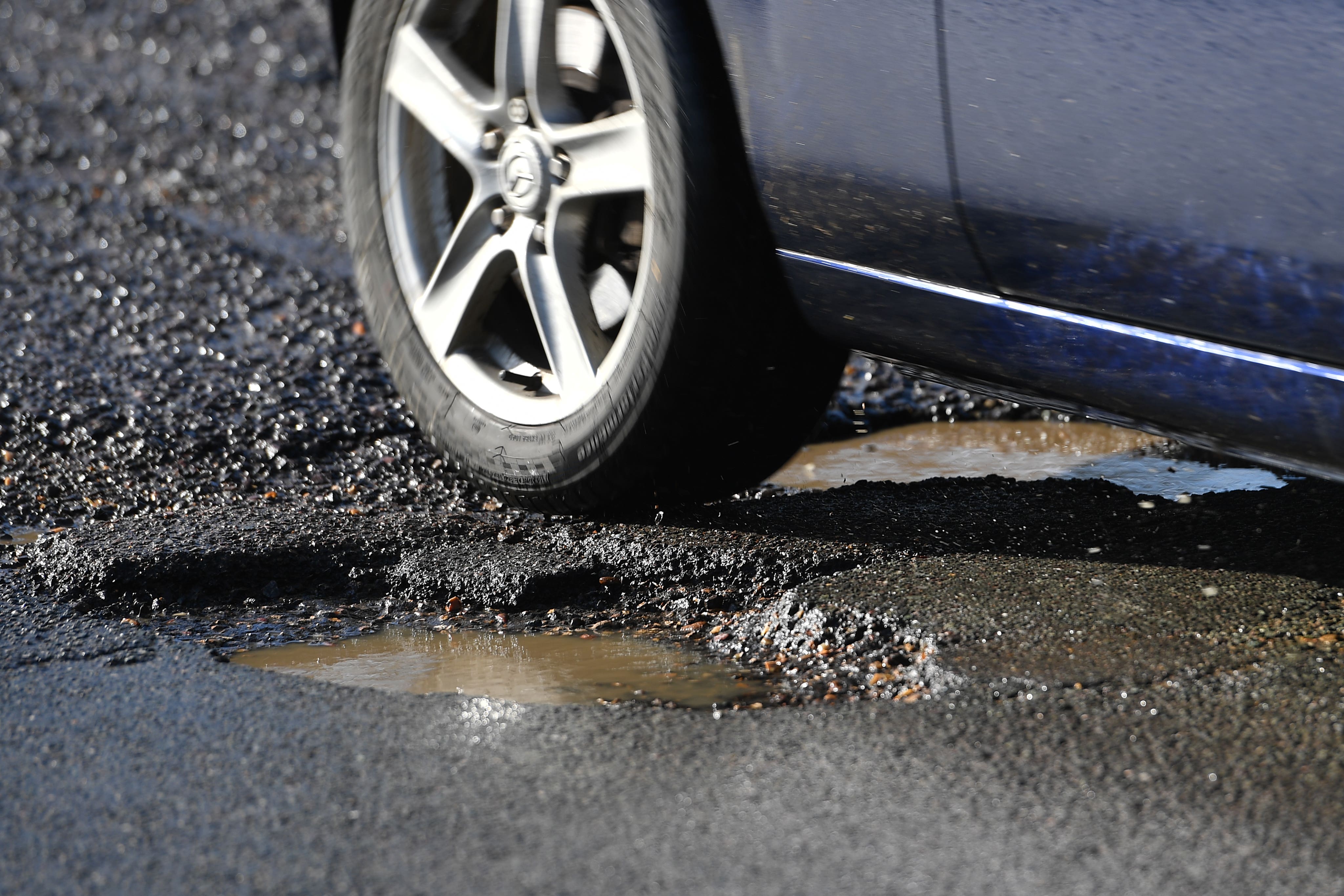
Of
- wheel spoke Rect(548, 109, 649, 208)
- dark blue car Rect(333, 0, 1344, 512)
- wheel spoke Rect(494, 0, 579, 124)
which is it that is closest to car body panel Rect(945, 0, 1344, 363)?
dark blue car Rect(333, 0, 1344, 512)

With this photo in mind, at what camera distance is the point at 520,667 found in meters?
2.13

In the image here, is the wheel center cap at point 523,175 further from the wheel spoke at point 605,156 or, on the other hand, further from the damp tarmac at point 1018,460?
the damp tarmac at point 1018,460

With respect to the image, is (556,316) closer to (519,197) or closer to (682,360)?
(519,197)

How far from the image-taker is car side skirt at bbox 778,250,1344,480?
1.75 meters

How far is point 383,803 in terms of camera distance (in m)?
1.68

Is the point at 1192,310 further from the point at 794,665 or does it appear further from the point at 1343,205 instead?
the point at 794,665

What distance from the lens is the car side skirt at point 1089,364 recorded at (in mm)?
1746

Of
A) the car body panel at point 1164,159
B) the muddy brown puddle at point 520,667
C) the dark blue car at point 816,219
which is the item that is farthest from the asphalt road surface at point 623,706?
the car body panel at point 1164,159

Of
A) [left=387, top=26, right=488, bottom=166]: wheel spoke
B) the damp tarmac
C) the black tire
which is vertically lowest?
the damp tarmac

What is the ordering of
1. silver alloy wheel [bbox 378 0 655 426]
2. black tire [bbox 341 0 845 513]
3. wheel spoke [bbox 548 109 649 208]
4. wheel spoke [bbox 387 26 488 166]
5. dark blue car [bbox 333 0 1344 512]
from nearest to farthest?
dark blue car [bbox 333 0 1344 512] < black tire [bbox 341 0 845 513] < wheel spoke [bbox 548 109 649 208] < silver alloy wheel [bbox 378 0 655 426] < wheel spoke [bbox 387 26 488 166]

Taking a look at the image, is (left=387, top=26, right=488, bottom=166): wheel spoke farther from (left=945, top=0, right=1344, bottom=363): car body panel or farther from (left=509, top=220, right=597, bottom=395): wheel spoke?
(left=945, top=0, right=1344, bottom=363): car body panel

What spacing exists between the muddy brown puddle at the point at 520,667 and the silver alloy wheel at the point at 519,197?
18.6 inches

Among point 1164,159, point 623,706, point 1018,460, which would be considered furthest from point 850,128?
point 1018,460

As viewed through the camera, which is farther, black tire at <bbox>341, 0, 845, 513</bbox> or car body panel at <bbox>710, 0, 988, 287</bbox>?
black tire at <bbox>341, 0, 845, 513</bbox>
